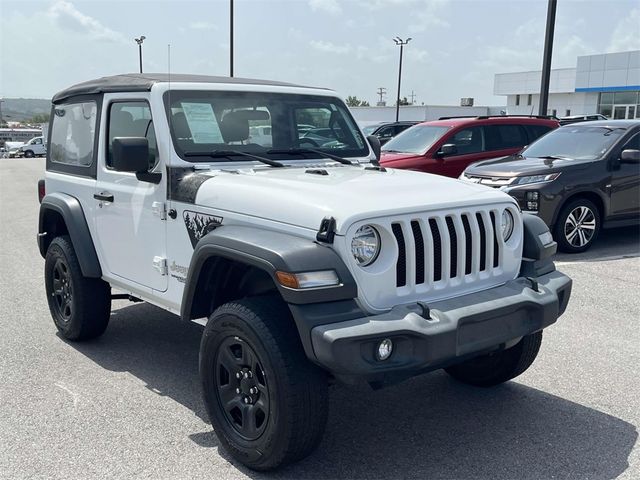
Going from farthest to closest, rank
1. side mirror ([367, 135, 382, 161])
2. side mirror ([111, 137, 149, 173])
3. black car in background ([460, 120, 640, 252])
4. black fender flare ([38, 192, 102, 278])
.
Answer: black car in background ([460, 120, 640, 252])
side mirror ([367, 135, 382, 161])
black fender flare ([38, 192, 102, 278])
side mirror ([111, 137, 149, 173])

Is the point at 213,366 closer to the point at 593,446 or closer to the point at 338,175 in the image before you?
the point at 338,175

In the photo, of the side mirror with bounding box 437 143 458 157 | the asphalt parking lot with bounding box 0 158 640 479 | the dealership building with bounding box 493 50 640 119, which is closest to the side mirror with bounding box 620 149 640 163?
the side mirror with bounding box 437 143 458 157

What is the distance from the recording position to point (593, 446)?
3736mm

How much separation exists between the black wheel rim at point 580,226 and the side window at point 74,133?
5992mm

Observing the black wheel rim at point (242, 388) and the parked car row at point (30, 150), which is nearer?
the black wheel rim at point (242, 388)

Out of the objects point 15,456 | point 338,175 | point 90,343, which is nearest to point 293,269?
point 338,175

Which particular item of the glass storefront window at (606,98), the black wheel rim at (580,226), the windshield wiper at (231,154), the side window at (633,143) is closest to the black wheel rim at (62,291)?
the windshield wiper at (231,154)

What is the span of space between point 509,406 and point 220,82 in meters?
2.89

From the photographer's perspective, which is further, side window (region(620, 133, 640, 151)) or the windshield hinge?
side window (region(620, 133, 640, 151))

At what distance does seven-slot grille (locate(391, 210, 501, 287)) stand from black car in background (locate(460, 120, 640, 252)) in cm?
500

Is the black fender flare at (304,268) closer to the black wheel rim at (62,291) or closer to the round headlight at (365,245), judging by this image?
the round headlight at (365,245)

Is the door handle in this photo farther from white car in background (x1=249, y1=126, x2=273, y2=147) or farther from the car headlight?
the car headlight

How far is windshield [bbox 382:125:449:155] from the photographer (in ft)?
37.8

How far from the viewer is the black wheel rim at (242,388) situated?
11.1 feet
